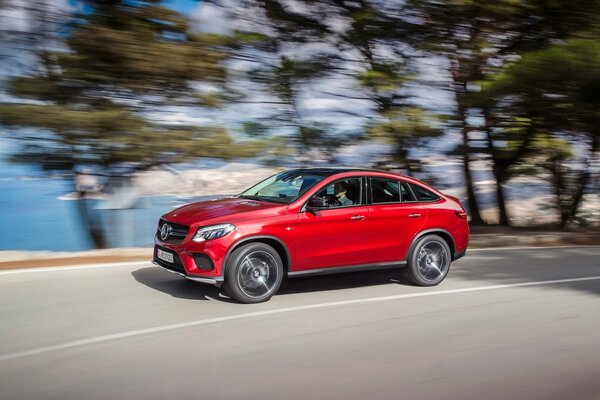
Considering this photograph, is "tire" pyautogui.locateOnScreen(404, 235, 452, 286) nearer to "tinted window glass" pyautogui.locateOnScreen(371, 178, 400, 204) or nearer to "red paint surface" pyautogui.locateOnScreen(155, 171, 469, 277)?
Result: "red paint surface" pyautogui.locateOnScreen(155, 171, 469, 277)

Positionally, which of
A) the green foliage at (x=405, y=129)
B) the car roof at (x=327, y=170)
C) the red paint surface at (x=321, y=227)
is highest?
the green foliage at (x=405, y=129)

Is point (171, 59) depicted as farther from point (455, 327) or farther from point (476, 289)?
point (455, 327)

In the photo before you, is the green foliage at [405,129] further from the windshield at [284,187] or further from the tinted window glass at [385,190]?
the windshield at [284,187]

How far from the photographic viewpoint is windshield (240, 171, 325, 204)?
303 inches

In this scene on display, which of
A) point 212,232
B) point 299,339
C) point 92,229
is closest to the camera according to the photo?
point 299,339

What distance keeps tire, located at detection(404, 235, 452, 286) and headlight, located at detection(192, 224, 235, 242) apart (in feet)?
8.99

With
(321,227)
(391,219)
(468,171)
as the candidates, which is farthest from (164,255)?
(468,171)

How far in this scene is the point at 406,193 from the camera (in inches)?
334

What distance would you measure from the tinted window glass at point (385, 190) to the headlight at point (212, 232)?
218 centimetres

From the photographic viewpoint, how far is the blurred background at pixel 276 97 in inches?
484

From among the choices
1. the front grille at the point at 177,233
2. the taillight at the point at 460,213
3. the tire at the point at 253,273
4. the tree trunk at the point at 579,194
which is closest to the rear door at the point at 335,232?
the tire at the point at 253,273

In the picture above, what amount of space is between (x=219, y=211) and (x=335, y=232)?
147 cm

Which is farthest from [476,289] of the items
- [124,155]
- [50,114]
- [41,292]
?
[50,114]

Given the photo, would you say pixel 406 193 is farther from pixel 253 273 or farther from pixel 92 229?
pixel 92 229
